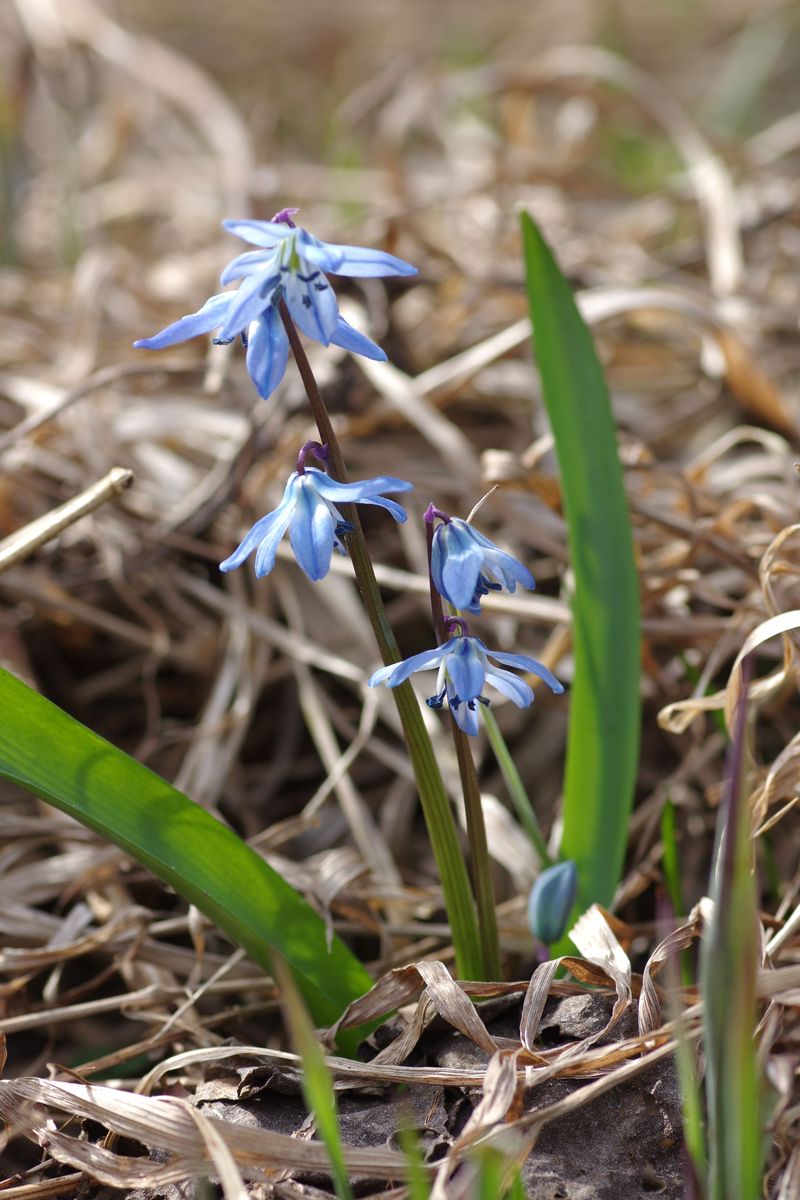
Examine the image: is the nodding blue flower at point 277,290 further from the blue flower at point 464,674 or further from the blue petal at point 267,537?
the blue flower at point 464,674

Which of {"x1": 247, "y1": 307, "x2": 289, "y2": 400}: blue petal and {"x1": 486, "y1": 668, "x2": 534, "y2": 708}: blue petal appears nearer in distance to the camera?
{"x1": 247, "y1": 307, "x2": 289, "y2": 400}: blue petal

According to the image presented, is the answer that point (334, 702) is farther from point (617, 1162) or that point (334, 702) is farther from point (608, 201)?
point (608, 201)

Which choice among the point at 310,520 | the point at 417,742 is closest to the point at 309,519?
the point at 310,520

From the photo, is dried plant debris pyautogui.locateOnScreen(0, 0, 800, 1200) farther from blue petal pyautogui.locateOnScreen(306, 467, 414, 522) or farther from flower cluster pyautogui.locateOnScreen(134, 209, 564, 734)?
blue petal pyautogui.locateOnScreen(306, 467, 414, 522)

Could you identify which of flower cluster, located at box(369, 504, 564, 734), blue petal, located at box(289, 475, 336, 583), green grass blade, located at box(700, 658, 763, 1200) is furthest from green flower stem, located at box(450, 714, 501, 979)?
green grass blade, located at box(700, 658, 763, 1200)

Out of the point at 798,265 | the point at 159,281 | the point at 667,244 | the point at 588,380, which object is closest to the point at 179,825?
the point at 588,380

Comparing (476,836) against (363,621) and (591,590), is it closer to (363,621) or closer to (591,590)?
(591,590)
